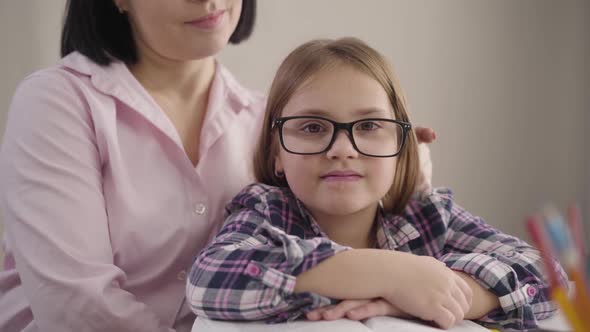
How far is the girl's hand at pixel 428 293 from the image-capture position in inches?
35.6

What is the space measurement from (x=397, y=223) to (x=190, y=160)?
1.41ft

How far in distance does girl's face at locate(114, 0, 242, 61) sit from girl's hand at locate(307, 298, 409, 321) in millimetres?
601

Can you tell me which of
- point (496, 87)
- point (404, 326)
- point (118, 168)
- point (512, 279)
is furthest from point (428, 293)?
point (496, 87)

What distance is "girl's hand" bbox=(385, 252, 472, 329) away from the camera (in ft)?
2.96

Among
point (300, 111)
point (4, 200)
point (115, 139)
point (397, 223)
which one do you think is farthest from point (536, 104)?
point (4, 200)

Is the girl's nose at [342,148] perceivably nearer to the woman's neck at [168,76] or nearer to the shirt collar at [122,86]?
the shirt collar at [122,86]

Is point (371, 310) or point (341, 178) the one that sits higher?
point (341, 178)

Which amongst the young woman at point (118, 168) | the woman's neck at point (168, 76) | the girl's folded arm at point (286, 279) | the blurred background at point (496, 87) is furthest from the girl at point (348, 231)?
the blurred background at point (496, 87)

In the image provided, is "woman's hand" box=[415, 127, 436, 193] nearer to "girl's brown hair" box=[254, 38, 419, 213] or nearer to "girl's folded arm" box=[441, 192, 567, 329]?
"girl's brown hair" box=[254, 38, 419, 213]

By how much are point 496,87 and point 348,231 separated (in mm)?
1244

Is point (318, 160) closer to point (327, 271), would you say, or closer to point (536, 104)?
point (327, 271)

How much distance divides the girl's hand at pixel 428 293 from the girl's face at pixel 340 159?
19 centimetres

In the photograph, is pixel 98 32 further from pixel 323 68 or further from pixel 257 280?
pixel 257 280

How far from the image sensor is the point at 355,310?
90 centimetres
